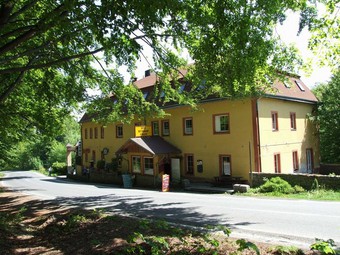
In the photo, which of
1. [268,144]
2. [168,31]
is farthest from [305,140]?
[168,31]

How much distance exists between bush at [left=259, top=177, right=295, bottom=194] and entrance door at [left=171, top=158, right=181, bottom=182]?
27.5 ft

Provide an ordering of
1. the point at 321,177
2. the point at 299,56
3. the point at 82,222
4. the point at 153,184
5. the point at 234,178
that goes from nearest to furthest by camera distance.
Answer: the point at 82,222
the point at 299,56
the point at 321,177
the point at 234,178
the point at 153,184

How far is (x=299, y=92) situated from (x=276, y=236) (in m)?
21.2

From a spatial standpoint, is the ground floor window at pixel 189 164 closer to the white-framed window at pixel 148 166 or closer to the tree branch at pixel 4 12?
the white-framed window at pixel 148 166

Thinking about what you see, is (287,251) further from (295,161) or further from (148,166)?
(148,166)

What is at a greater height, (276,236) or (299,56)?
(299,56)

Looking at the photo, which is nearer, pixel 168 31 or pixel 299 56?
pixel 168 31

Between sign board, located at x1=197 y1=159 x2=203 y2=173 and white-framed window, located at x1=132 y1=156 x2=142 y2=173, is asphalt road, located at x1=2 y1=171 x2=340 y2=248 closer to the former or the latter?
sign board, located at x1=197 y1=159 x2=203 y2=173

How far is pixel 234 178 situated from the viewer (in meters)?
22.1

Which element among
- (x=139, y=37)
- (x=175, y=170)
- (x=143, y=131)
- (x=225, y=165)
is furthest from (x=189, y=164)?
(x=139, y=37)

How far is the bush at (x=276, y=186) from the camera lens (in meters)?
18.4

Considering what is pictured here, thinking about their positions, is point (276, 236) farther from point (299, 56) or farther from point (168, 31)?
point (299, 56)

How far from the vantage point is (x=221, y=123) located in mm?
23938

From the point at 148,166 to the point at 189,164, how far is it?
147 inches
